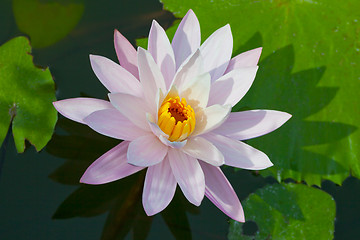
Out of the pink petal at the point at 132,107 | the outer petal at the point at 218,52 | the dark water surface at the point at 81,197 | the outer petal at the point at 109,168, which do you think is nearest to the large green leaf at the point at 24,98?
the dark water surface at the point at 81,197

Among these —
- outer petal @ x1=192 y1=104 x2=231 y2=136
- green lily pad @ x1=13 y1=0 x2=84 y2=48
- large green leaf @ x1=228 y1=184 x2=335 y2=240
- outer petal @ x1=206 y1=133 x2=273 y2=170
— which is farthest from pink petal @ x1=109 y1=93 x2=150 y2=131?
green lily pad @ x1=13 y1=0 x2=84 y2=48

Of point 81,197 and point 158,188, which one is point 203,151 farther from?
point 81,197

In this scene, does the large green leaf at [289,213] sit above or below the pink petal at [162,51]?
below

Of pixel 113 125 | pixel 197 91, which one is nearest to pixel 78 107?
pixel 113 125

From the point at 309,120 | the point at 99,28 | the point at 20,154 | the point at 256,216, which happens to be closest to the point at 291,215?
the point at 256,216

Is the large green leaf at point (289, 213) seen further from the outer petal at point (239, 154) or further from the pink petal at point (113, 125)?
the pink petal at point (113, 125)

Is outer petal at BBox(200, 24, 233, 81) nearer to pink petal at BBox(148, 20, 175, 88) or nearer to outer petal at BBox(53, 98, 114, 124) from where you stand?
pink petal at BBox(148, 20, 175, 88)

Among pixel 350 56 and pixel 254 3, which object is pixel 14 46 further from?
pixel 350 56
